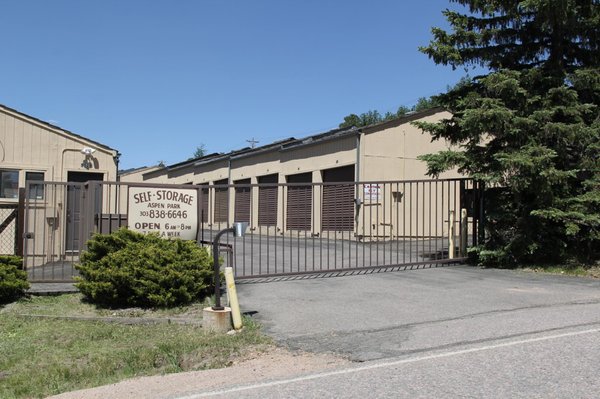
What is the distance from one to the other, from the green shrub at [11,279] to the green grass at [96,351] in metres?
0.92

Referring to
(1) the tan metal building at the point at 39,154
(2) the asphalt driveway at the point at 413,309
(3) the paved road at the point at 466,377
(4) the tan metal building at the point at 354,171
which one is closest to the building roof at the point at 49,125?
(1) the tan metal building at the point at 39,154

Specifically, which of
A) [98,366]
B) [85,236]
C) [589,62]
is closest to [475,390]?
[98,366]

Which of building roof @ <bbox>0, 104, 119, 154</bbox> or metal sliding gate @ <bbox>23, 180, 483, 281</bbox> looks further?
building roof @ <bbox>0, 104, 119, 154</bbox>

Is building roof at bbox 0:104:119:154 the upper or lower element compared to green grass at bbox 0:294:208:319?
upper

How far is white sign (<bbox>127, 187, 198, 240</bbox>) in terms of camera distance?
10492 millimetres

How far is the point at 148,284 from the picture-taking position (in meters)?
9.13

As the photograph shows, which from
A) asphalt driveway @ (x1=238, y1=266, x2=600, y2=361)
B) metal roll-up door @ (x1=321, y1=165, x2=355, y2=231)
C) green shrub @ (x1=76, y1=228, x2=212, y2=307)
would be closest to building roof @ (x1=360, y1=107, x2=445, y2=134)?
metal roll-up door @ (x1=321, y1=165, x2=355, y2=231)

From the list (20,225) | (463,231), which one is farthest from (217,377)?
(463,231)

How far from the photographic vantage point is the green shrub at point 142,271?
9227 mm

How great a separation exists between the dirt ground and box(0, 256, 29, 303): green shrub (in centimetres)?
465

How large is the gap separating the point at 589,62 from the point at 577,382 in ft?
37.7

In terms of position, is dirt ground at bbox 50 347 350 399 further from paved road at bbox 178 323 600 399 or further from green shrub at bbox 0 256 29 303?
green shrub at bbox 0 256 29 303

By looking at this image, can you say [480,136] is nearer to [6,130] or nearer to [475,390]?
[475,390]

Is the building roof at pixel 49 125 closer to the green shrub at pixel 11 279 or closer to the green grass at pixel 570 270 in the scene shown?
the green shrub at pixel 11 279
